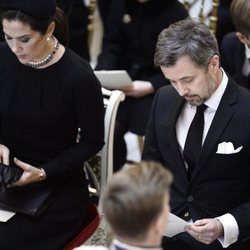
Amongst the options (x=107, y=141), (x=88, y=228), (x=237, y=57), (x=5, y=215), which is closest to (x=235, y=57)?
(x=237, y=57)

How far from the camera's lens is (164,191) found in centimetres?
143

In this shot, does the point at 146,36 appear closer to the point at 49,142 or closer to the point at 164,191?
the point at 49,142

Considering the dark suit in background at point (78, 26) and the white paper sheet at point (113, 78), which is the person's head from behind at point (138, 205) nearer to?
the white paper sheet at point (113, 78)

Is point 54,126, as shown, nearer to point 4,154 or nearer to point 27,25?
point 4,154

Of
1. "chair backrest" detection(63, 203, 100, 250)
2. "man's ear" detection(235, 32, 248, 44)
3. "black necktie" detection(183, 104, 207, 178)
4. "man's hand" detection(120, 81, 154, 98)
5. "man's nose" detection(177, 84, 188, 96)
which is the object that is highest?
"man's nose" detection(177, 84, 188, 96)

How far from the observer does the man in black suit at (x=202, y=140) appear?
84.4 inches

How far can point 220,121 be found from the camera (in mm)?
2221

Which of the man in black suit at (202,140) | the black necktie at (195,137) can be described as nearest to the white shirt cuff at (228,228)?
the man in black suit at (202,140)

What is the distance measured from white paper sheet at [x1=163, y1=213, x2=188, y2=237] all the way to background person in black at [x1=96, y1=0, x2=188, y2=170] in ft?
3.91

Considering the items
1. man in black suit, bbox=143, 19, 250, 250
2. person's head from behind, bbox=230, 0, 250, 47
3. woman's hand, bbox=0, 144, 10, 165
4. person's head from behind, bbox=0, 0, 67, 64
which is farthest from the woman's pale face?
person's head from behind, bbox=230, 0, 250, 47

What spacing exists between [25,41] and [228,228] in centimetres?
102

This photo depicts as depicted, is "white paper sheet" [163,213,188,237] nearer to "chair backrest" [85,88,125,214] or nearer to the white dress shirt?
the white dress shirt

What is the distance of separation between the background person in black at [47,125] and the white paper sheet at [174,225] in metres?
0.42

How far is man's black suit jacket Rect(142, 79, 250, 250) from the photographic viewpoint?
2.21 m
